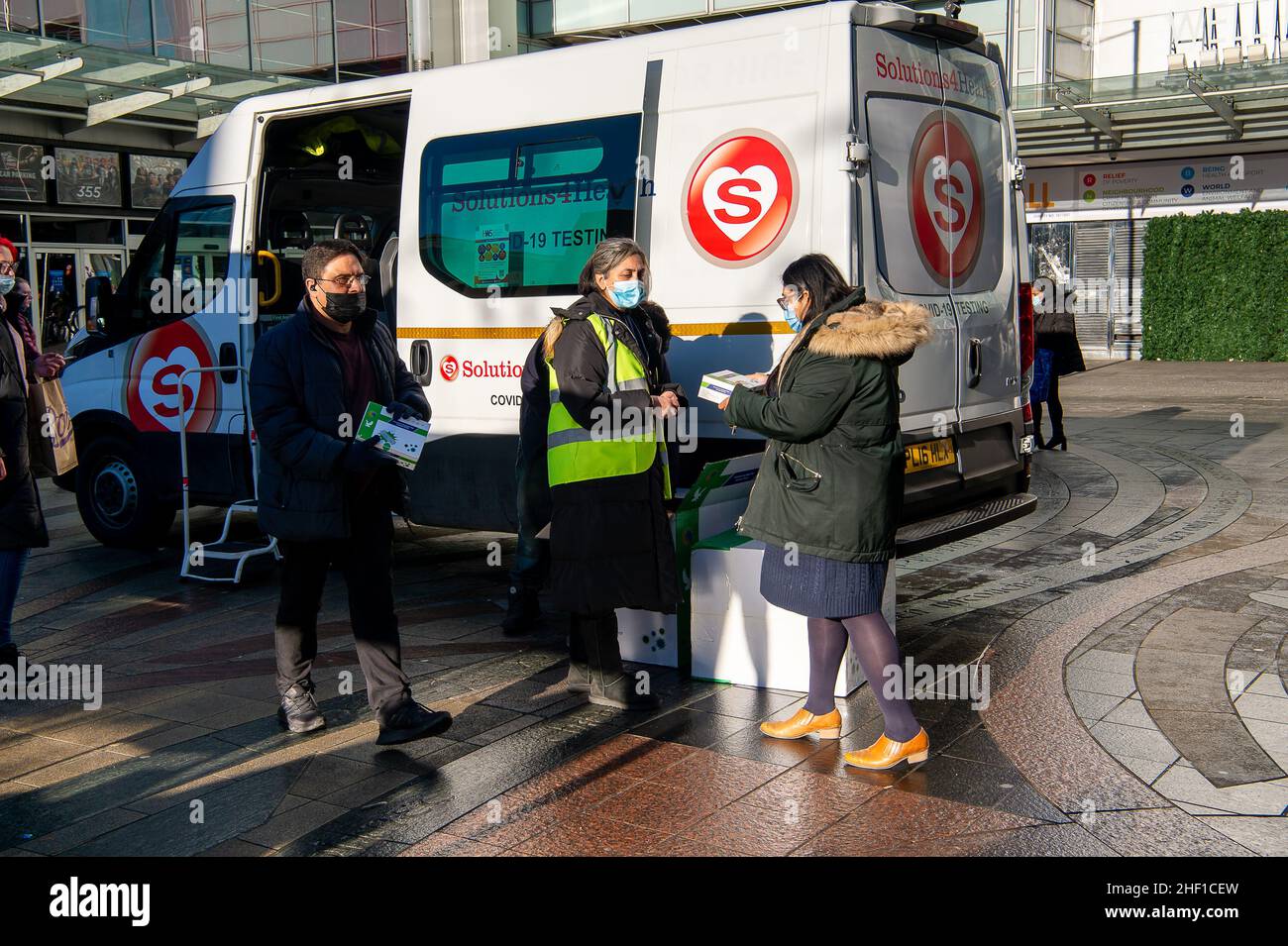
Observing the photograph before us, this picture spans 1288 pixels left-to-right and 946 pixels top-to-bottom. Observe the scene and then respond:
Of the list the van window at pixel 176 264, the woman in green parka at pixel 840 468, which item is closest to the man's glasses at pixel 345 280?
the woman in green parka at pixel 840 468

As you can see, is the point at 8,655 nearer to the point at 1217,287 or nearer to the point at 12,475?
the point at 12,475

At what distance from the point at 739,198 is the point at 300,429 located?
246cm

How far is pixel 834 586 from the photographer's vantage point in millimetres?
4438

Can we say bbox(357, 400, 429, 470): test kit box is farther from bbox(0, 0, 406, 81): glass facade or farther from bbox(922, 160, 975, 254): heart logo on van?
bbox(0, 0, 406, 81): glass facade

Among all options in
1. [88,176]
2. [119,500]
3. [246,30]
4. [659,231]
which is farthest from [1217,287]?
[119,500]

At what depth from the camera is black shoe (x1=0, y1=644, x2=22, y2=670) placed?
5766mm

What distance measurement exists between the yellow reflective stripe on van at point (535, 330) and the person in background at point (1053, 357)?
22.5ft

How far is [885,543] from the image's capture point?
4441 mm

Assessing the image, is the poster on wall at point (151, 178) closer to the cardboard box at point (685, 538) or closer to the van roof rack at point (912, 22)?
the van roof rack at point (912, 22)

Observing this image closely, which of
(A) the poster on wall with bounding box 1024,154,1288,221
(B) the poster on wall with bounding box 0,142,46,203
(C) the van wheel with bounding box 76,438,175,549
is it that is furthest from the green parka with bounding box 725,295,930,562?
(A) the poster on wall with bounding box 1024,154,1288,221

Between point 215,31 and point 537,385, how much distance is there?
53.4ft

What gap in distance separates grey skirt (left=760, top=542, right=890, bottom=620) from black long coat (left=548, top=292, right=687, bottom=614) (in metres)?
0.68

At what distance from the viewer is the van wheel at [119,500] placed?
339 inches

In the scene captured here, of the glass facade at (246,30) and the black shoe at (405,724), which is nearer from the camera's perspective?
the black shoe at (405,724)
